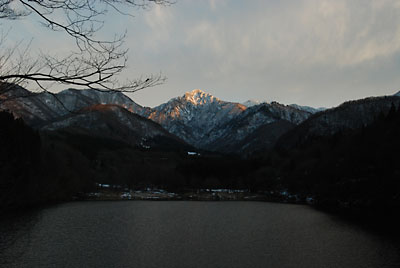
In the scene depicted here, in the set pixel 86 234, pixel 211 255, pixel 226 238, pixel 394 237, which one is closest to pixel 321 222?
pixel 394 237

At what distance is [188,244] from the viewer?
119ft

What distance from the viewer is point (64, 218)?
54438 mm

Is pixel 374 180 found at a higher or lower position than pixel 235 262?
higher

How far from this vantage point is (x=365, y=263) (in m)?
29.2

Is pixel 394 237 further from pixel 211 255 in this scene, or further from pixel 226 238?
pixel 211 255

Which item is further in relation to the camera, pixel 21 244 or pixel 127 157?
pixel 127 157

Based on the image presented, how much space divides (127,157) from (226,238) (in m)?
156

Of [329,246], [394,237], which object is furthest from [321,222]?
[329,246]

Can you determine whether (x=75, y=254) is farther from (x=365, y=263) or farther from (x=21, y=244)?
(x=365, y=263)

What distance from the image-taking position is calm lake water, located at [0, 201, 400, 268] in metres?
29.3

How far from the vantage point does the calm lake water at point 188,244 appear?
29266 mm

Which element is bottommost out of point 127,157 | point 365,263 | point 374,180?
point 365,263

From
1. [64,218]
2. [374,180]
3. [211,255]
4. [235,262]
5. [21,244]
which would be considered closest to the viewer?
[235,262]

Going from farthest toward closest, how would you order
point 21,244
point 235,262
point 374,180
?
point 374,180 → point 21,244 → point 235,262
